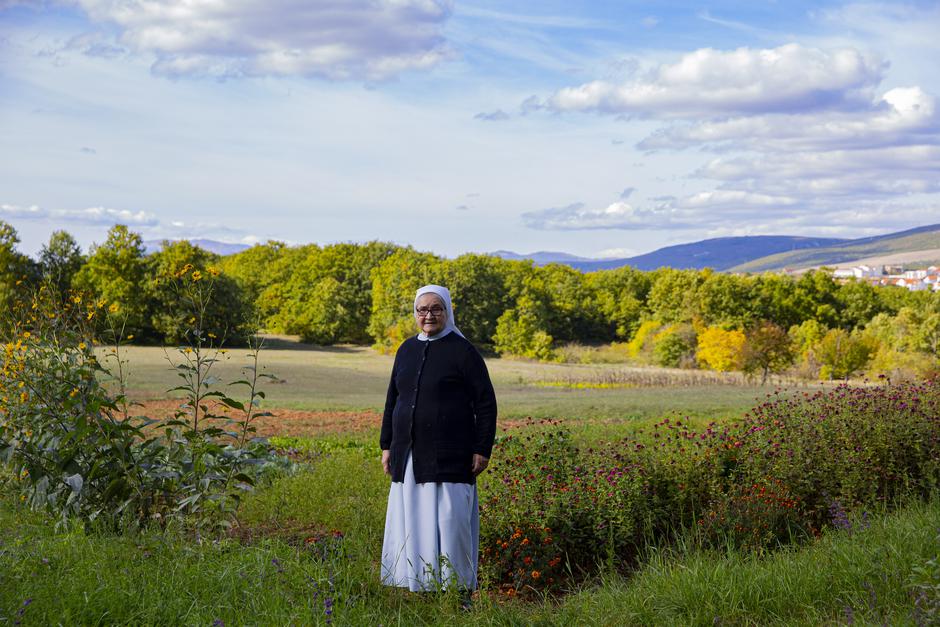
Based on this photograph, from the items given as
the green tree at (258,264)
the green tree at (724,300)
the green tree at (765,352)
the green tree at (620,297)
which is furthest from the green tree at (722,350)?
the green tree at (258,264)

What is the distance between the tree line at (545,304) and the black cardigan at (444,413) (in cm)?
2935

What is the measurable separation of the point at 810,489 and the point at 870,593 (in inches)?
97.8

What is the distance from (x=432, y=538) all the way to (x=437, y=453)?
1.56 feet

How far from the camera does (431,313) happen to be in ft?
16.0

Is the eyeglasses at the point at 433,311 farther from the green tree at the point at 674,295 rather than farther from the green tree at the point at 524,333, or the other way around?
the green tree at the point at 674,295

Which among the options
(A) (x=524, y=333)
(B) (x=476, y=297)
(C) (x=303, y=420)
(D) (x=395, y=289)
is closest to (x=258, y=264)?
(D) (x=395, y=289)

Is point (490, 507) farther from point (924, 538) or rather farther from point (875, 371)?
point (875, 371)

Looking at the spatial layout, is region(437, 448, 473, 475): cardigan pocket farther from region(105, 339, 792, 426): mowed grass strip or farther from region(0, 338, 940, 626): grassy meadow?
region(105, 339, 792, 426): mowed grass strip

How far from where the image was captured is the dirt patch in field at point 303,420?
13.3 meters

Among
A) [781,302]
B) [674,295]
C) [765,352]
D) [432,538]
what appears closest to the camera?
[432,538]

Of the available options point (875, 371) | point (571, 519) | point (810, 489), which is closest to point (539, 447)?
point (571, 519)

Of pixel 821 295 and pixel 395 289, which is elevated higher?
pixel 395 289

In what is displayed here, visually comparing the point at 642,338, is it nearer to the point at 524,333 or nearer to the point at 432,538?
the point at 524,333

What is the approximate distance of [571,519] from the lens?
615 cm
